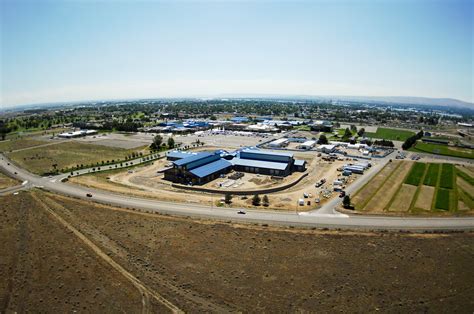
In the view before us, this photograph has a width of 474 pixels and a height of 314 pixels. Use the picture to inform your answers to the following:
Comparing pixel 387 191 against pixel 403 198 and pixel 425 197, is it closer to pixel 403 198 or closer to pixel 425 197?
pixel 403 198

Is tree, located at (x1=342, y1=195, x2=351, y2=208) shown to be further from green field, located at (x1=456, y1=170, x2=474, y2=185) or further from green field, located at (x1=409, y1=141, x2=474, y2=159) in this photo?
green field, located at (x1=409, y1=141, x2=474, y2=159)

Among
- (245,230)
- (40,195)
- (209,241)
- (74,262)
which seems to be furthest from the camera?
(40,195)

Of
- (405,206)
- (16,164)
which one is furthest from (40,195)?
(405,206)

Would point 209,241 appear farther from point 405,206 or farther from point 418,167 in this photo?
point 418,167

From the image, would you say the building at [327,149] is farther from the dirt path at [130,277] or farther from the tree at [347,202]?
the dirt path at [130,277]

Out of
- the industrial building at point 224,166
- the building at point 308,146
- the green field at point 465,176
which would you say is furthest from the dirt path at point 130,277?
the building at point 308,146
